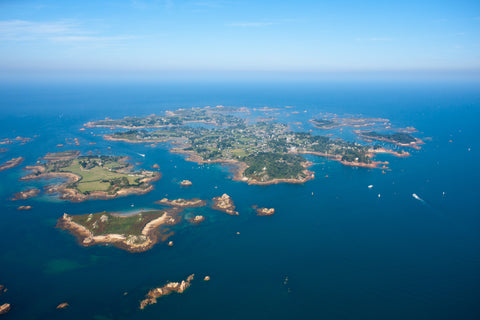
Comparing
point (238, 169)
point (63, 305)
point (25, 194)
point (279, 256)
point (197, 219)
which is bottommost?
point (63, 305)

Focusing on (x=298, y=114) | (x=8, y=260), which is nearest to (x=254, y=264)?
(x=8, y=260)

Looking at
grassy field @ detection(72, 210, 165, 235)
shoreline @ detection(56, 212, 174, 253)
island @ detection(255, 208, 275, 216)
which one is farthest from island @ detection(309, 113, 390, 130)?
shoreline @ detection(56, 212, 174, 253)

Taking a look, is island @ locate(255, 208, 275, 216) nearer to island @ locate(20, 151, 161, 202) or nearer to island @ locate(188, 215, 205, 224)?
island @ locate(188, 215, 205, 224)

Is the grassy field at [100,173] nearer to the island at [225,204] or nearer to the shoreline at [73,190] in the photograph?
the shoreline at [73,190]

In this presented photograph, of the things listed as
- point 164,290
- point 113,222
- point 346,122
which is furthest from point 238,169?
point 346,122

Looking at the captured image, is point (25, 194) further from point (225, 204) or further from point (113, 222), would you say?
point (225, 204)

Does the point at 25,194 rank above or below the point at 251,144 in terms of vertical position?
below
